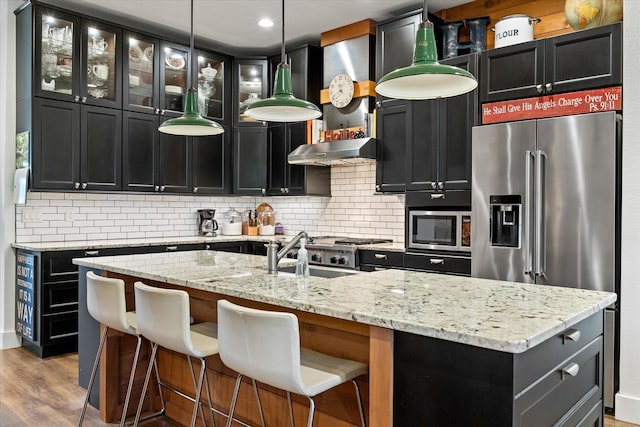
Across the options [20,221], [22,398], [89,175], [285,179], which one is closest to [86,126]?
[89,175]

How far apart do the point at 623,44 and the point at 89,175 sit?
4.34m

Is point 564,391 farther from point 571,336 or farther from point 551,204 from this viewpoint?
point 551,204

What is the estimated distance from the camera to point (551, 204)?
130 inches

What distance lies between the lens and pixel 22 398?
3.36m

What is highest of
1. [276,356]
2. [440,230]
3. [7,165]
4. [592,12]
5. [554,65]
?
[592,12]

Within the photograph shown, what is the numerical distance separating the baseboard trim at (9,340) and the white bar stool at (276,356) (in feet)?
11.6

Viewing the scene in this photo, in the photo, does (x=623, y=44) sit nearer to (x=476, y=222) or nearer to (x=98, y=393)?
(x=476, y=222)

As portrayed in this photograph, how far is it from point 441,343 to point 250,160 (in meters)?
4.54

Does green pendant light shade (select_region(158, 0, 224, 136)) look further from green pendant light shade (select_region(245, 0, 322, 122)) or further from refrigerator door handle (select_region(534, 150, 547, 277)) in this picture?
refrigerator door handle (select_region(534, 150, 547, 277))

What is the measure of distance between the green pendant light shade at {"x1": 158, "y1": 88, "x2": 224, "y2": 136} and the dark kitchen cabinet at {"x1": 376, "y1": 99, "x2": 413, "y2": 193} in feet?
5.79

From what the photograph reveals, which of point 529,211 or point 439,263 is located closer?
point 529,211

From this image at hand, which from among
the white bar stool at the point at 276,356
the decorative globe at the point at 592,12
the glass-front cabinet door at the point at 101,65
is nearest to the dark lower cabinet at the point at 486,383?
the white bar stool at the point at 276,356

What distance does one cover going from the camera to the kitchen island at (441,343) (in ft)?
4.74

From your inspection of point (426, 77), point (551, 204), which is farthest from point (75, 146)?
point (551, 204)
